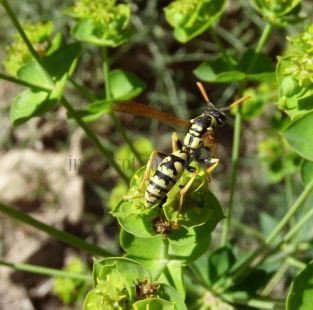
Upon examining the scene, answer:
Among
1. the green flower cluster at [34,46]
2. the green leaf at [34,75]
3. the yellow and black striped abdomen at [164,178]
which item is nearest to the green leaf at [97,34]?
the green flower cluster at [34,46]

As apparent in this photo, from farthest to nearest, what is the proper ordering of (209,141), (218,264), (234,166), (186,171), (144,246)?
(218,264)
(234,166)
(209,141)
(144,246)
(186,171)

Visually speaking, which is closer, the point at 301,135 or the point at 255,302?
the point at 301,135

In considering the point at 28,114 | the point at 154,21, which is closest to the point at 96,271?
the point at 28,114

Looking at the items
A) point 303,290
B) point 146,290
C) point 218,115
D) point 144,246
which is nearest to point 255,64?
point 218,115

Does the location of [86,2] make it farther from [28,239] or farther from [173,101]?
[28,239]

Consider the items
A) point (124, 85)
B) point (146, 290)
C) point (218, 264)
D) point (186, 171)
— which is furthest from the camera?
point (124, 85)

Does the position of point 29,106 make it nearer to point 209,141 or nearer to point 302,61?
point 209,141

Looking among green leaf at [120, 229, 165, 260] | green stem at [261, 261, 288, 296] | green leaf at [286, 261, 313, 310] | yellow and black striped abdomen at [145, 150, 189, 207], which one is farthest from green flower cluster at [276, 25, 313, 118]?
green stem at [261, 261, 288, 296]

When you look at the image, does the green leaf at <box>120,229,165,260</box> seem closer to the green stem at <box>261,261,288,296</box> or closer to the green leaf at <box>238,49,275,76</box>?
the green leaf at <box>238,49,275,76</box>
